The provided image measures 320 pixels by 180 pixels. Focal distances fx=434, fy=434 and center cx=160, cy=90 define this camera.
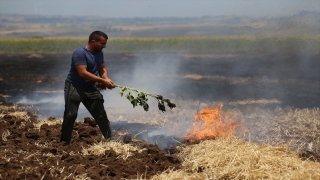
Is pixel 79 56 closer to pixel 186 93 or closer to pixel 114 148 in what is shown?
pixel 114 148

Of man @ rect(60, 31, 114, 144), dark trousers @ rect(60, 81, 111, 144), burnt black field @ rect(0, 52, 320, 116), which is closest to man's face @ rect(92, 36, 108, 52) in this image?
man @ rect(60, 31, 114, 144)

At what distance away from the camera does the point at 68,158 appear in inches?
286

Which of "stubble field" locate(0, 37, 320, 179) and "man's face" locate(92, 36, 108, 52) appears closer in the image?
"stubble field" locate(0, 37, 320, 179)

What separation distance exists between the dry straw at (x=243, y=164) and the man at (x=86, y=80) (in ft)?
6.81

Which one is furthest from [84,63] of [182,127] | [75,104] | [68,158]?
[182,127]

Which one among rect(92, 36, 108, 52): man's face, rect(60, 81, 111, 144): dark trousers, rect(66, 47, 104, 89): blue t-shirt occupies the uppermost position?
rect(92, 36, 108, 52): man's face

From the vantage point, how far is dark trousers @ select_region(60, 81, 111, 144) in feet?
26.9

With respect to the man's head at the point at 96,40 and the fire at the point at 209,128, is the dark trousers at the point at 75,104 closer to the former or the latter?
the man's head at the point at 96,40

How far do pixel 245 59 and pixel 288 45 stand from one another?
3092 millimetres

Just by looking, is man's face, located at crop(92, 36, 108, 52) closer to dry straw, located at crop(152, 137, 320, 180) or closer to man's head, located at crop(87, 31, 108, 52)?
man's head, located at crop(87, 31, 108, 52)

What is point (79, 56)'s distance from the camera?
7926 millimetres

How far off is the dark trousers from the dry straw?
1.96 meters

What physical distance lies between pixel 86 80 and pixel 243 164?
3.36 m

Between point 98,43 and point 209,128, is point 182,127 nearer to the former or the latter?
point 209,128
